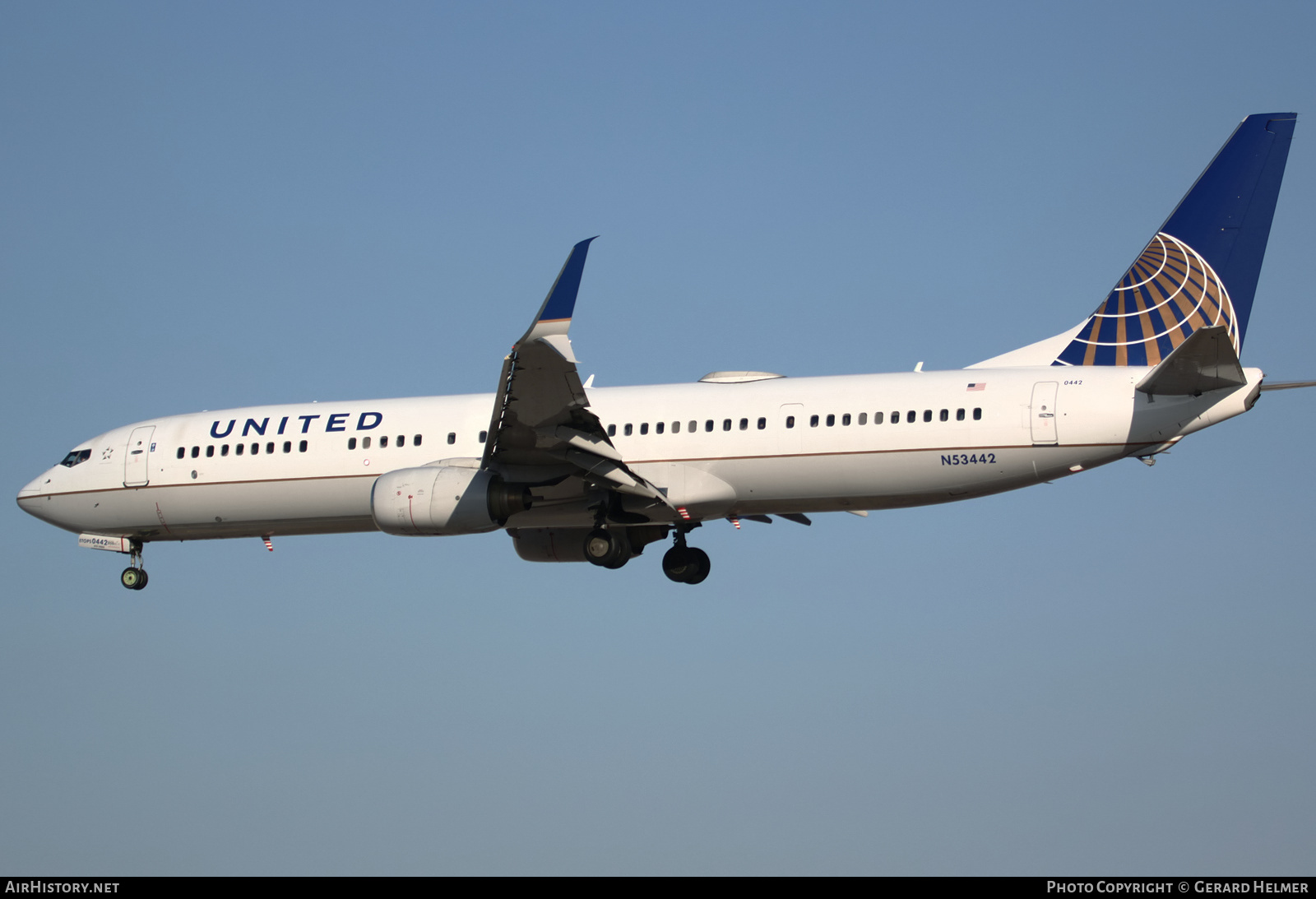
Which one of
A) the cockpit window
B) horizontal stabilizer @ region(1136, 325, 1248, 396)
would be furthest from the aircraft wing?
the cockpit window

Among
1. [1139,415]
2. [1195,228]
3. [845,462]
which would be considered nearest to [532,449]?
[845,462]

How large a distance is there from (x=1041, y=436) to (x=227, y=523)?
15.0 metres

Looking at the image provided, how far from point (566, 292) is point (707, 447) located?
14.8 feet

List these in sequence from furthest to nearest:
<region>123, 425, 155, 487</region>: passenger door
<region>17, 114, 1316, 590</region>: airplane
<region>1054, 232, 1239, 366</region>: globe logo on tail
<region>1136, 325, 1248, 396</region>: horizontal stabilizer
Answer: <region>123, 425, 155, 487</region>: passenger door → <region>1054, 232, 1239, 366</region>: globe logo on tail → <region>17, 114, 1316, 590</region>: airplane → <region>1136, 325, 1248, 396</region>: horizontal stabilizer

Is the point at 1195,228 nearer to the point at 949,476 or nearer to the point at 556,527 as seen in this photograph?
the point at 949,476

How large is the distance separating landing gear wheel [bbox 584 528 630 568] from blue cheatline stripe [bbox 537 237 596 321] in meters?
5.27

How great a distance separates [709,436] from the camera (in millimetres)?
26438

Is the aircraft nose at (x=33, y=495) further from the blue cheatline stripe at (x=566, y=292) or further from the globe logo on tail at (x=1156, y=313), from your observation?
the globe logo on tail at (x=1156, y=313)

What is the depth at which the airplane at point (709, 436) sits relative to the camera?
79.6 feet

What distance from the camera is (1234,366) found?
2281 centimetres

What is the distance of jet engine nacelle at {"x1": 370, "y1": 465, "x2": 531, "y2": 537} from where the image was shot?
1000 inches

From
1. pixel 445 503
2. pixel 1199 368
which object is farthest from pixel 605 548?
pixel 1199 368

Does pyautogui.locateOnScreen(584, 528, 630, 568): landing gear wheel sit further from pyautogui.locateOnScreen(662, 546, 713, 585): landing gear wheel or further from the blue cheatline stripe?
the blue cheatline stripe
